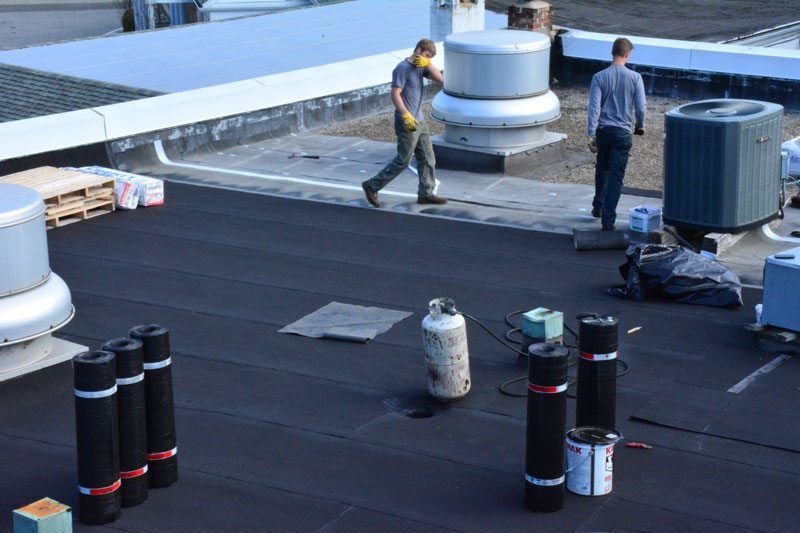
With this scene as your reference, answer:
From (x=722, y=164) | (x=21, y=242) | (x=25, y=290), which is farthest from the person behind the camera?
(x=722, y=164)

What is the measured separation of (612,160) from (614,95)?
66cm

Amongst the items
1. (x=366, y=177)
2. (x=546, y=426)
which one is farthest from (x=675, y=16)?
(x=546, y=426)

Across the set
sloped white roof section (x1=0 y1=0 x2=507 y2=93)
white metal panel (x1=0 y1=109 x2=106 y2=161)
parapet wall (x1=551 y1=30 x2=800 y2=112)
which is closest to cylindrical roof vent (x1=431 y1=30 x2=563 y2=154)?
white metal panel (x1=0 y1=109 x2=106 y2=161)

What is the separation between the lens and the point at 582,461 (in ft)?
23.3

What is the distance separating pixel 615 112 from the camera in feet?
40.5

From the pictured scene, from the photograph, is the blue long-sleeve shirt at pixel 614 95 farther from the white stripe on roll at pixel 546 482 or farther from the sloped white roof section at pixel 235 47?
the sloped white roof section at pixel 235 47

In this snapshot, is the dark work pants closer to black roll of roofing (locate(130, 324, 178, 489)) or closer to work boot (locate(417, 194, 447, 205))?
work boot (locate(417, 194, 447, 205))

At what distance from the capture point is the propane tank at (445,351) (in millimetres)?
8195

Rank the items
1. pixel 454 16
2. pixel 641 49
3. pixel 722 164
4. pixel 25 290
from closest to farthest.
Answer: pixel 25 290, pixel 722 164, pixel 641 49, pixel 454 16

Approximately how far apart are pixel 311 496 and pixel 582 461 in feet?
5.32

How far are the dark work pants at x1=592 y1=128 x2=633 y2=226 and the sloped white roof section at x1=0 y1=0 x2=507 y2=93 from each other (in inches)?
386

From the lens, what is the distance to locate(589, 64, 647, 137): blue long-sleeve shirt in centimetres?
1230

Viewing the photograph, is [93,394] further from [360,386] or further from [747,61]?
[747,61]

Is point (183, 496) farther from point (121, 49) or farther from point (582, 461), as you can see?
point (121, 49)
